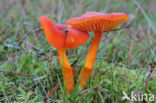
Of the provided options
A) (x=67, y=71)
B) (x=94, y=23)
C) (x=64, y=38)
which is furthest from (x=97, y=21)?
(x=67, y=71)

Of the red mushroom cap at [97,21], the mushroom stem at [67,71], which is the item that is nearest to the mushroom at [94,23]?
the red mushroom cap at [97,21]

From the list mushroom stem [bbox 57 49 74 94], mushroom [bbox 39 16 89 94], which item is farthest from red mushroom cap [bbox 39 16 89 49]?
mushroom stem [bbox 57 49 74 94]

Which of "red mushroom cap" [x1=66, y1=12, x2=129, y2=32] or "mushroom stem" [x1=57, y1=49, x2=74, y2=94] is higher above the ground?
"red mushroom cap" [x1=66, y1=12, x2=129, y2=32]

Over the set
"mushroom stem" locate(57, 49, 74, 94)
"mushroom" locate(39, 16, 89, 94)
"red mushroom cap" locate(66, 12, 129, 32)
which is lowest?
"mushroom stem" locate(57, 49, 74, 94)

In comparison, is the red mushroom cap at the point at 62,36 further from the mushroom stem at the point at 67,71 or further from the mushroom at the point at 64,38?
the mushroom stem at the point at 67,71

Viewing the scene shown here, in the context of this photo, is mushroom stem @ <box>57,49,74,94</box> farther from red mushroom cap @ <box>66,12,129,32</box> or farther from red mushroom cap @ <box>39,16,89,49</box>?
red mushroom cap @ <box>66,12,129,32</box>

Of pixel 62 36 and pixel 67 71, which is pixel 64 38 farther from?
pixel 67 71

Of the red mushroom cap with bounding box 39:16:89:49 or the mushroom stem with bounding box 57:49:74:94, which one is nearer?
the red mushroom cap with bounding box 39:16:89:49
